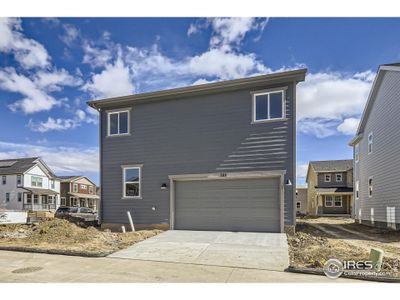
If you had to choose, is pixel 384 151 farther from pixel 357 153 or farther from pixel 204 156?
pixel 204 156

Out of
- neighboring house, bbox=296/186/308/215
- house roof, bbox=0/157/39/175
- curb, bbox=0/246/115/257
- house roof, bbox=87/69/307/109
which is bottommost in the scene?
neighboring house, bbox=296/186/308/215

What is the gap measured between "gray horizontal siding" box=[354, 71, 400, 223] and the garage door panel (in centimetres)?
618

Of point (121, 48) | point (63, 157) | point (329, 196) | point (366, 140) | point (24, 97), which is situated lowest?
point (329, 196)

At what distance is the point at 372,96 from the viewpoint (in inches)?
634

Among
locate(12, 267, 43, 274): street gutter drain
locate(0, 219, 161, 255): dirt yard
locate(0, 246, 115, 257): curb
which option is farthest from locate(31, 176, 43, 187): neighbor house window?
locate(12, 267, 43, 274): street gutter drain

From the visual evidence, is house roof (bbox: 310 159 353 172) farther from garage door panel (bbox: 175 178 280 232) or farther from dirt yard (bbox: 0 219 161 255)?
dirt yard (bbox: 0 219 161 255)

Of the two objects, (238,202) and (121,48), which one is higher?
(121,48)

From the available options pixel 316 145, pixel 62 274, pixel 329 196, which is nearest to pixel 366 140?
pixel 316 145

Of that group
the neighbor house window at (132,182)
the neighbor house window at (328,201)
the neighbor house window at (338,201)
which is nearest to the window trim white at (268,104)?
the neighbor house window at (132,182)

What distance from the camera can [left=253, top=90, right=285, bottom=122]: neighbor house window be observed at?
35.6 feet

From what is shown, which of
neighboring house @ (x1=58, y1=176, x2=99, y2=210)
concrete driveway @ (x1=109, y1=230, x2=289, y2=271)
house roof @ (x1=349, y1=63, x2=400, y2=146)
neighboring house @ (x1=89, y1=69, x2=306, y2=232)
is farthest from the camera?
neighboring house @ (x1=58, y1=176, x2=99, y2=210)

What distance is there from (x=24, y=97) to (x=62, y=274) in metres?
9.43

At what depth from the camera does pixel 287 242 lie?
347 inches
